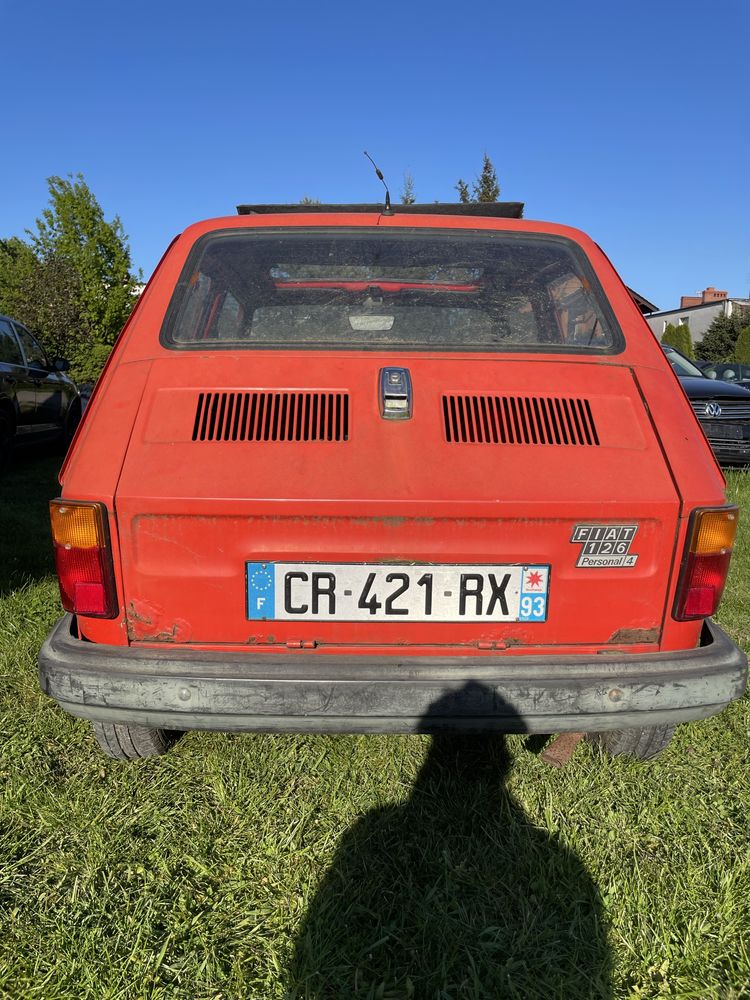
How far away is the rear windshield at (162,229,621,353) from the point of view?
7.55 feet

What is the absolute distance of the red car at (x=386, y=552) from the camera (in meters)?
1.74

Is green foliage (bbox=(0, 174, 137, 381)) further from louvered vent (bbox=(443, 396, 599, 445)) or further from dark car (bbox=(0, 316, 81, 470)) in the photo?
louvered vent (bbox=(443, 396, 599, 445))

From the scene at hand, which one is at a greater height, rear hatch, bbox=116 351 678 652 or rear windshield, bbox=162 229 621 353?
rear windshield, bbox=162 229 621 353

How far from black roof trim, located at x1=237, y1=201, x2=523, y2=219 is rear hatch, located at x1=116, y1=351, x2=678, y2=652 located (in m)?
1.19

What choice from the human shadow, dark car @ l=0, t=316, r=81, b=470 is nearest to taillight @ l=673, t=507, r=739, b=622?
the human shadow

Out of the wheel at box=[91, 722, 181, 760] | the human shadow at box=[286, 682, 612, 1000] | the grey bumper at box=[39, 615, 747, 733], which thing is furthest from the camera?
the wheel at box=[91, 722, 181, 760]

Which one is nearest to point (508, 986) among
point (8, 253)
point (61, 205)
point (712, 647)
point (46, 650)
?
point (712, 647)

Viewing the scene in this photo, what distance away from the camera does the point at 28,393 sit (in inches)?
282

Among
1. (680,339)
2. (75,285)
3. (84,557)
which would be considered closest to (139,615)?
(84,557)

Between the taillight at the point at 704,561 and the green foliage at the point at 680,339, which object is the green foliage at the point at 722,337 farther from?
the taillight at the point at 704,561

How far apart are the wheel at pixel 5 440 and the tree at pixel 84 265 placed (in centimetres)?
1671

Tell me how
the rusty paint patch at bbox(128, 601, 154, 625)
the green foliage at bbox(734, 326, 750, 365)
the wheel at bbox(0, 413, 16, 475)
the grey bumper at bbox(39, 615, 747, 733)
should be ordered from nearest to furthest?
the grey bumper at bbox(39, 615, 747, 733), the rusty paint patch at bbox(128, 601, 154, 625), the wheel at bbox(0, 413, 16, 475), the green foliage at bbox(734, 326, 750, 365)

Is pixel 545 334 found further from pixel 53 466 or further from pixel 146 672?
pixel 53 466

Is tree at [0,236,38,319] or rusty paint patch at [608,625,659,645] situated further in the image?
tree at [0,236,38,319]
